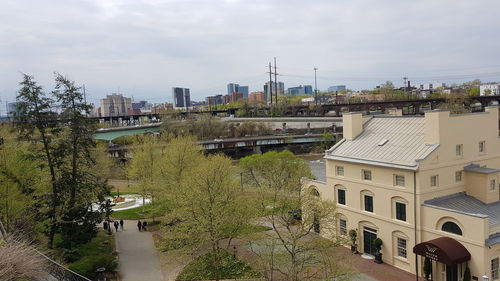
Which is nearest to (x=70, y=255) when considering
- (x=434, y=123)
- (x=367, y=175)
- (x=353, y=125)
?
(x=367, y=175)

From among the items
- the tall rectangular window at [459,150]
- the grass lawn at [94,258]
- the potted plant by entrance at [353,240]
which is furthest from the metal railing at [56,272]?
the tall rectangular window at [459,150]

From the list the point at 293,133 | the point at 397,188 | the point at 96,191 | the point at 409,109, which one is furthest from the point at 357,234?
the point at 409,109

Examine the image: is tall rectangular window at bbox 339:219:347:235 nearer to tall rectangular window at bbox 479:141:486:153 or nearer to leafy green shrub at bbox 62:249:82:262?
tall rectangular window at bbox 479:141:486:153

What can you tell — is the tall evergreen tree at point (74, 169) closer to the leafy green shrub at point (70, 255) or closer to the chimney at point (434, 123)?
the leafy green shrub at point (70, 255)

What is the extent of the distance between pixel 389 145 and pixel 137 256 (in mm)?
19105

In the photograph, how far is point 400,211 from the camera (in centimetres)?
2558

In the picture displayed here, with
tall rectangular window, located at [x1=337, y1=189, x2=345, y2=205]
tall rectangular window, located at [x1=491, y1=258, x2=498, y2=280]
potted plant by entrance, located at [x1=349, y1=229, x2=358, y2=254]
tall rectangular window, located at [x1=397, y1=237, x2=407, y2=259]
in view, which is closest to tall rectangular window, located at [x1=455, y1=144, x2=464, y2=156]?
tall rectangular window, located at [x1=397, y1=237, x2=407, y2=259]

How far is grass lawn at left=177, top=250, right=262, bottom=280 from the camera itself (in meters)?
25.1

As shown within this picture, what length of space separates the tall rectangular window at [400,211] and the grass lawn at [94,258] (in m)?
18.2

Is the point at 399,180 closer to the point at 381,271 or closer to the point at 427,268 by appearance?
the point at 427,268

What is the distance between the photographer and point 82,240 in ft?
94.2

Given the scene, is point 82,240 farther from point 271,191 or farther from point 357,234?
point 357,234

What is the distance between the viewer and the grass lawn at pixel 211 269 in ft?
82.4

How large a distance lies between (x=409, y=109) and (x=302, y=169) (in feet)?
347
